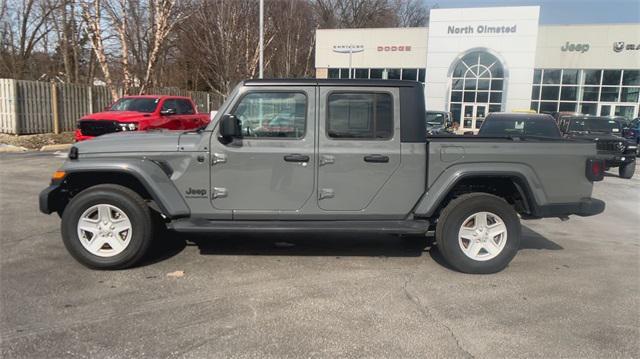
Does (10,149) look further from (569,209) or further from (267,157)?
(569,209)

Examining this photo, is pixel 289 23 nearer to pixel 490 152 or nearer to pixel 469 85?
pixel 469 85

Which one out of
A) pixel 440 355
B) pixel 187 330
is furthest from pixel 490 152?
pixel 187 330

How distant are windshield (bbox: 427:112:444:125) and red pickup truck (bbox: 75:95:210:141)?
9.74 metres

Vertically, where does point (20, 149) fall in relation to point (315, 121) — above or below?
below

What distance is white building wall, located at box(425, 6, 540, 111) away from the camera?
34.8 m

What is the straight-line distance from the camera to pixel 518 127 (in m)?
11.4

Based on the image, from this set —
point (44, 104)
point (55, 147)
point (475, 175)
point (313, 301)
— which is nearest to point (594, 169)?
point (475, 175)

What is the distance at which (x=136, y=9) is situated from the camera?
2220cm

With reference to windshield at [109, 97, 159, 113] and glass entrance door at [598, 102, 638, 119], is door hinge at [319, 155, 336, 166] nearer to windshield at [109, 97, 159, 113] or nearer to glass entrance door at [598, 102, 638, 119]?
windshield at [109, 97, 159, 113]

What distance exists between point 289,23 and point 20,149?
85.7ft

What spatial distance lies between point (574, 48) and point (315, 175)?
36003 mm

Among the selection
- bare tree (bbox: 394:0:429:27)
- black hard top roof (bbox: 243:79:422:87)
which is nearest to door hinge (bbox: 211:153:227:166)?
black hard top roof (bbox: 243:79:422:87)

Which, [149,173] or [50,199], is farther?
[50,199]

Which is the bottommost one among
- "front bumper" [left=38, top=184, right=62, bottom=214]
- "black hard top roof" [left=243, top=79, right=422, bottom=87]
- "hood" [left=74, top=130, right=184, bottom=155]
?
"front bumper" [left=38, top=184, right=62, bottom=214]
